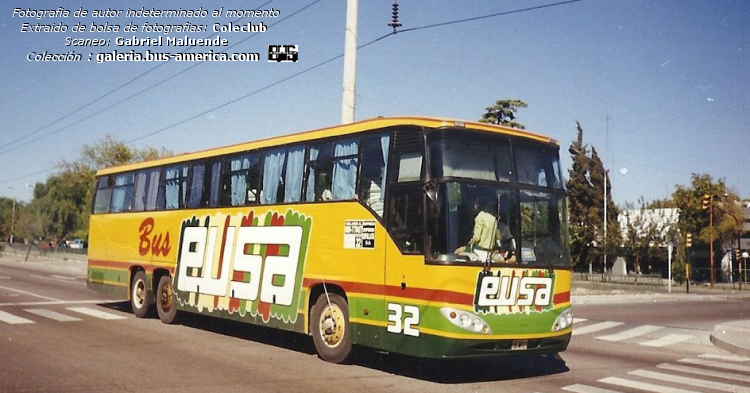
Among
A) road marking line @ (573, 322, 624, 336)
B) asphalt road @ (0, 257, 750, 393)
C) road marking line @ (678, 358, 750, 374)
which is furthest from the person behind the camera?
road marking line @ (573, 322, 624, 336)

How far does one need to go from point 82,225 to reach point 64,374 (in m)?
86.9

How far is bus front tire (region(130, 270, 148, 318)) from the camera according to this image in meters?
17.0

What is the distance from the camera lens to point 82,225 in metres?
89.2

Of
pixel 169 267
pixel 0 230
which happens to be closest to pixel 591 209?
pixel 169 267

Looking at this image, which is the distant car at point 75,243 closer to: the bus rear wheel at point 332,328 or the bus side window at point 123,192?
the bus side window at point 123,192

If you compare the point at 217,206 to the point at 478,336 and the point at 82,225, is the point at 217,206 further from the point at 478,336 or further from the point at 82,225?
the point at 82,225

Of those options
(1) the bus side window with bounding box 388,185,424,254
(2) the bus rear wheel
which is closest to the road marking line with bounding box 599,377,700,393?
(1) the bus side window with bounding box 388,185,424,254

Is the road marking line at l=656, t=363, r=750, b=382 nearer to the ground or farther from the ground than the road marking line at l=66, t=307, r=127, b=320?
farther from the ground

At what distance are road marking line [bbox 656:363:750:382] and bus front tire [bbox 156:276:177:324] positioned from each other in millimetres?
10519

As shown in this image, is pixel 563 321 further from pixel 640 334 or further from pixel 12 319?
pixel 12 319

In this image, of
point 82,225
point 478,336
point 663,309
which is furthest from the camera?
point 82,225

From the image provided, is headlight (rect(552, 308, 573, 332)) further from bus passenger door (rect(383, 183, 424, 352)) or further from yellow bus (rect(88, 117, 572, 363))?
bus passenger door (rect(383, 183, 424, 352))

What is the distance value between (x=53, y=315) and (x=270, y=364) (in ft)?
28.6

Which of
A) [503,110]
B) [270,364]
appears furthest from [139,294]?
[503,110]
